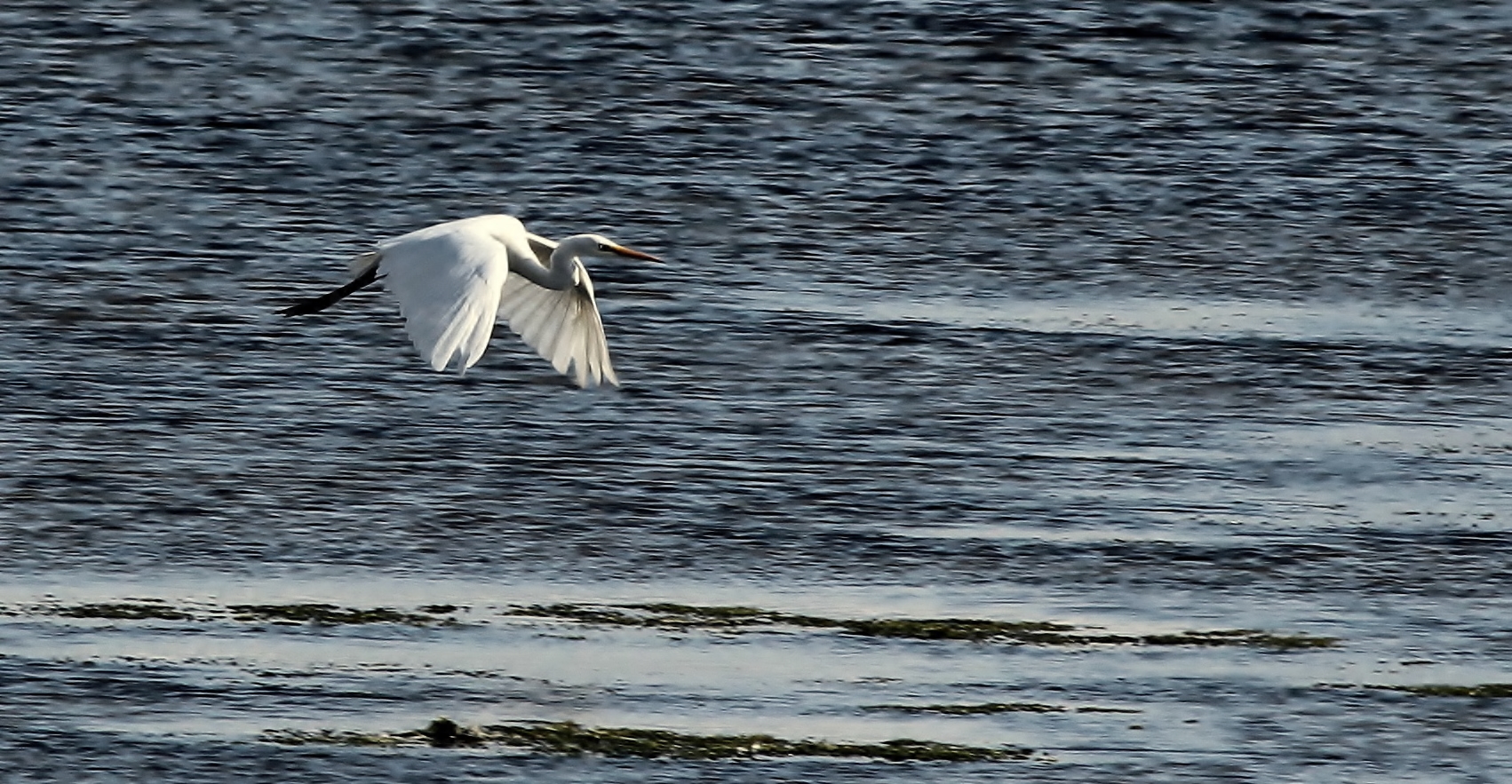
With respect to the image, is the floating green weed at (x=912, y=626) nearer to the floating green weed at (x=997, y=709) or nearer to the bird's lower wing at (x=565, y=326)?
the floating green weed at (x=997, y=709)

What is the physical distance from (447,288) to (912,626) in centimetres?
175

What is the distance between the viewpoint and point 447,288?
809cm

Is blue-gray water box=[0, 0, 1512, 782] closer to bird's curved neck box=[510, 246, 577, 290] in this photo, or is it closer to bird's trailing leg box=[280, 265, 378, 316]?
bird's trailing leg box=[280, 265, 378, 316]

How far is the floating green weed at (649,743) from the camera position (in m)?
8.05

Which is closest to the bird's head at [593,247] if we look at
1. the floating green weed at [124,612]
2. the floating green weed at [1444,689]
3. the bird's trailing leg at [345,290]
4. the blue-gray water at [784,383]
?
the bird's trailing leg at [345,290]

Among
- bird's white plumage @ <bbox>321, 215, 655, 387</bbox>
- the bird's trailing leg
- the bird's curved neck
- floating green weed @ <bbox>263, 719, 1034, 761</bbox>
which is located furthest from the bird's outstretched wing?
floating green weed @ <bbox>263, 719, 1034, 761</bbox>

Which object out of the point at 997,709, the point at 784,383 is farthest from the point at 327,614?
the point at 784,383

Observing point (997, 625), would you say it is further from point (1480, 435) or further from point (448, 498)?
point (1480, 435)

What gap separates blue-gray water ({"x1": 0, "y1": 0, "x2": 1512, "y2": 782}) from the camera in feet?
27.8

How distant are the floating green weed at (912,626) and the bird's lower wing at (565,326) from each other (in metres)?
0.65

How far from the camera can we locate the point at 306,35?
15.6 meters

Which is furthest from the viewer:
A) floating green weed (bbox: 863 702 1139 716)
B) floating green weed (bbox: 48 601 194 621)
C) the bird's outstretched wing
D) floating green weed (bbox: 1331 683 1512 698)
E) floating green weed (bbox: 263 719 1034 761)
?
floating green weed (bbox: 48 601 194 621)

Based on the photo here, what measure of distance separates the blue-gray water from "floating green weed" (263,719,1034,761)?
0.23 feet

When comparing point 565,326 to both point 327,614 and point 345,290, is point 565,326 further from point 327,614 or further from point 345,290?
point 327,614
